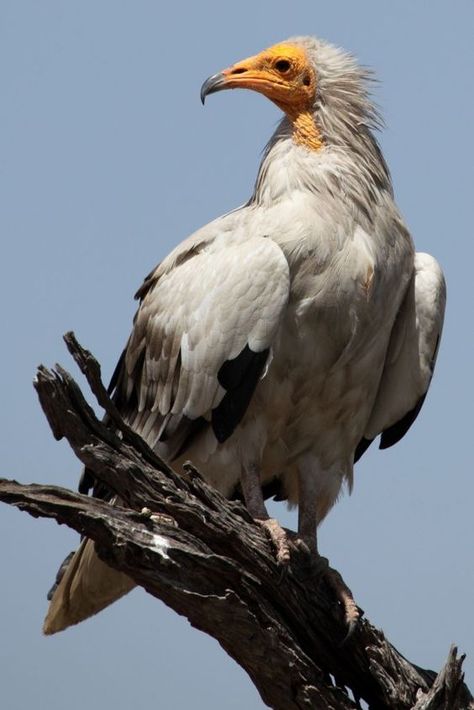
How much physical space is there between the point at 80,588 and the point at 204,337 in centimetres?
150

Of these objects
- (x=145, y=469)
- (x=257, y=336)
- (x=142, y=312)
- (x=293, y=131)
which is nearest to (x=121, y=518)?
(x=145, y=469)

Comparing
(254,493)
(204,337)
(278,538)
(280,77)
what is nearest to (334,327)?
(204,337)

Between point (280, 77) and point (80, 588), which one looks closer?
point (80, 588)

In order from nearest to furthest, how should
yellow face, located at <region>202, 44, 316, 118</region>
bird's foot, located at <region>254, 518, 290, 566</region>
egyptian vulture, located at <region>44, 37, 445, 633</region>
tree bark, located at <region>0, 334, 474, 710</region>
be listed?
tree bark, located at <region>0, 334, 474, 710</region> → bird's foot, located at <region>254, 518, 290, 566</region> → egyptian vulture, located at <region>44, 37, 445, 633</region> → yellow face, located at <region>202, 44, 316, 118</region>

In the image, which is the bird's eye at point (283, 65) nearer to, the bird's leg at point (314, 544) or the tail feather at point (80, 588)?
the bird's leg at point (314, 544)

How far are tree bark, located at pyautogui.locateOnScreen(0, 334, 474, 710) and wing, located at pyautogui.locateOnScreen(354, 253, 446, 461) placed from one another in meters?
1.44

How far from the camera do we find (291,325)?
7.14 meters

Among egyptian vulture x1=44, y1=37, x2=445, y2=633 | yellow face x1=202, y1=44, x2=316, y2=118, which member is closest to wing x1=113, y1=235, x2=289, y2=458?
egyptian vulture x1=44, y1=37, x2=445, y2=633

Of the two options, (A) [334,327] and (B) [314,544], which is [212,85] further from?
(B) [314,544]

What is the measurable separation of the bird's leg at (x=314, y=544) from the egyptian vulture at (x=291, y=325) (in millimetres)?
Result: 14

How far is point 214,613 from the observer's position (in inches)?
239

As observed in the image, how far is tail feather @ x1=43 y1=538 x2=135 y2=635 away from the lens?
7.54m

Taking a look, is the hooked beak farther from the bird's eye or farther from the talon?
the talon

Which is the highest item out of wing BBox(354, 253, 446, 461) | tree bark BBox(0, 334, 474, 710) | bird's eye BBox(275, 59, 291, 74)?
bird's eye BBox(275, 59, 291, 74)
